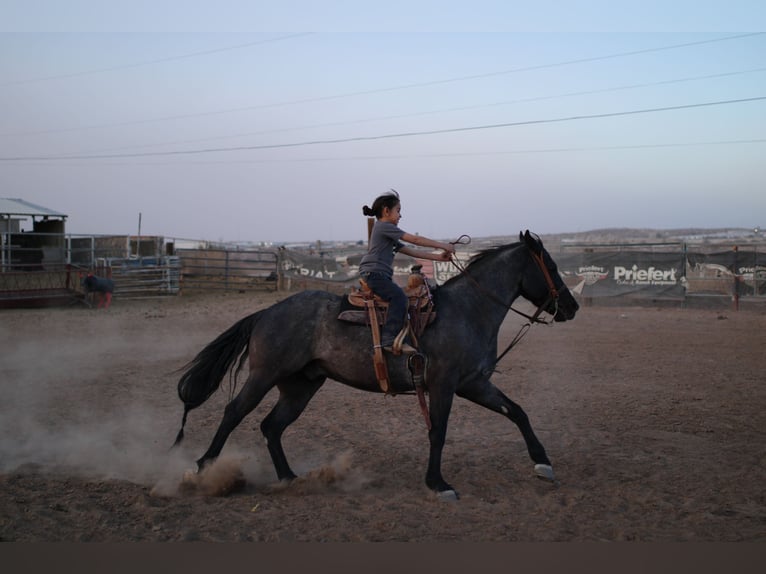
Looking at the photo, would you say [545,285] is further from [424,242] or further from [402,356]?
[402,356]

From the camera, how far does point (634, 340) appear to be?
13.5m

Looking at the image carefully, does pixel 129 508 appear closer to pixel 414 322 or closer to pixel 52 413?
pixel 414 322

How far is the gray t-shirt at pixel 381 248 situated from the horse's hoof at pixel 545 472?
203 centimetres

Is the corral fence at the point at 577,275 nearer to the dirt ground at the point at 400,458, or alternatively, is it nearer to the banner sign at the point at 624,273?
the banner sign at the point at 624,273

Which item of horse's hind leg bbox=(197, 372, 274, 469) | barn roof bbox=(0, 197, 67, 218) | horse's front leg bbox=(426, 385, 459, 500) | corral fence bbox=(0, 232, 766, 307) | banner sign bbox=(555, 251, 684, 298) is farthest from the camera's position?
barn roof bbox=(0, 197, 67, 218)

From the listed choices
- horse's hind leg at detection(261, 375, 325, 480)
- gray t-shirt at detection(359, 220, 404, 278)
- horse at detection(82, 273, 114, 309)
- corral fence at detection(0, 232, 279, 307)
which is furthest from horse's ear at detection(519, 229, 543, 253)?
corral fence at detection(0, 232, 279, 307)

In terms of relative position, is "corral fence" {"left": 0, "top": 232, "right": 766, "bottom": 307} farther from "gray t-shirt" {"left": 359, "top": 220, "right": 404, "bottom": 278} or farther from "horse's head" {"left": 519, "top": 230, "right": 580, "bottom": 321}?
"gray t-shirt" {"left": 359, "top": 220, "right": 404, "bottom": 278}

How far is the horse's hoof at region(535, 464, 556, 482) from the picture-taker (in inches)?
216

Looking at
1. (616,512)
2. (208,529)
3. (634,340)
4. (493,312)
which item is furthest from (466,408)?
(634,340)

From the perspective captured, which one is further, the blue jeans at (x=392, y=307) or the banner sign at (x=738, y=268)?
the banner sign at (x=738, y=268)

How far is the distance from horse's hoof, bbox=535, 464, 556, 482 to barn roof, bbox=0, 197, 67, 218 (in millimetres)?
25218

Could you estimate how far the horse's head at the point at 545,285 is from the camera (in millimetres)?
5902

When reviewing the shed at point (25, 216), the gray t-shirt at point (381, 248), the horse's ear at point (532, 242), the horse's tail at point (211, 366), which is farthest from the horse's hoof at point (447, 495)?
the shed at point (25, 216)

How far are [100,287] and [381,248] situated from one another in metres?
16.8
